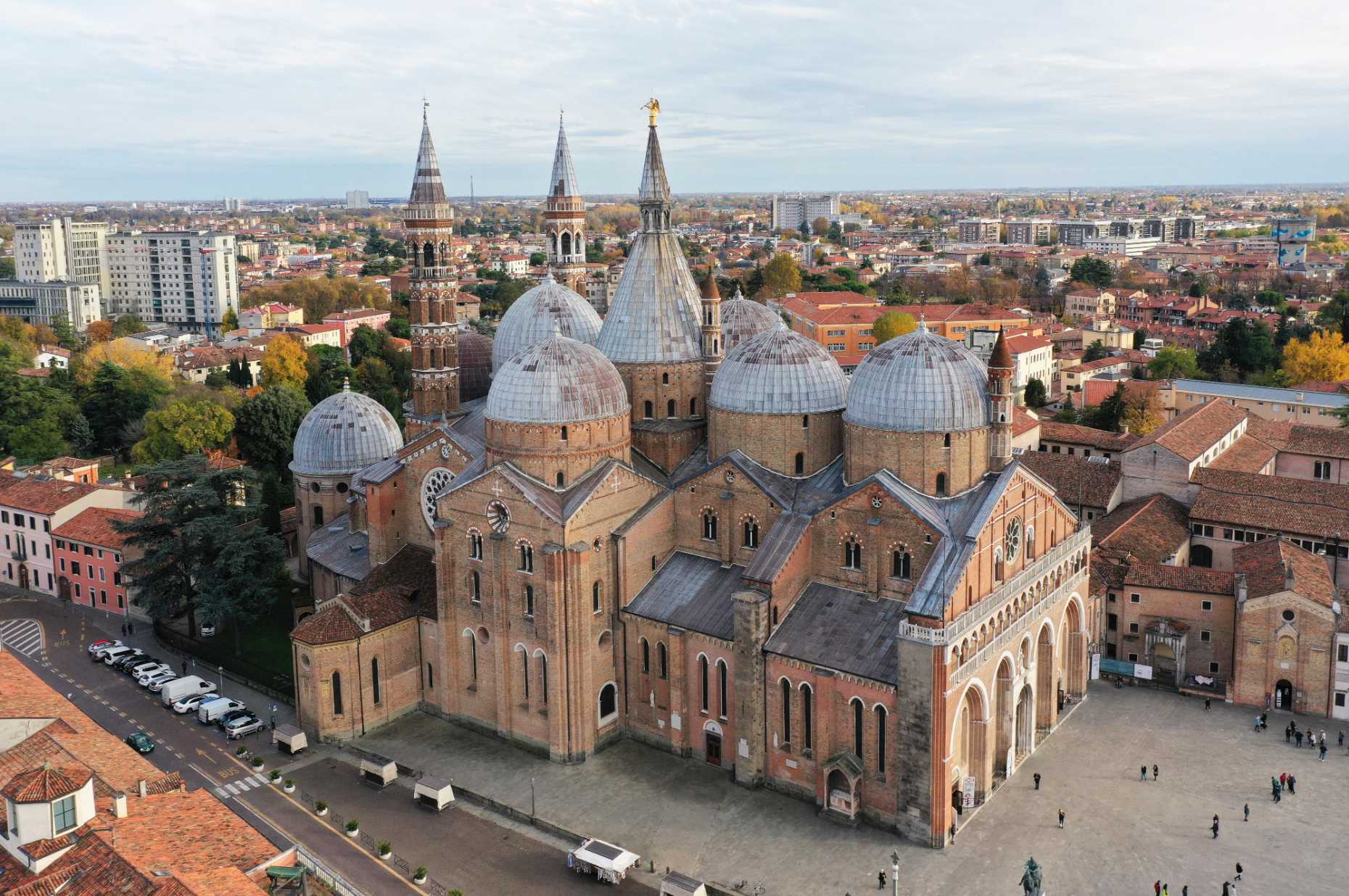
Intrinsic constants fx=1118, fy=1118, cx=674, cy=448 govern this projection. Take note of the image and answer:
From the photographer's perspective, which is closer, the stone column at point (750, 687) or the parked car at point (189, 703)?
the stone column at point (750, 687)

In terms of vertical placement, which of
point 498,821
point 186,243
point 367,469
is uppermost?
point 186,243

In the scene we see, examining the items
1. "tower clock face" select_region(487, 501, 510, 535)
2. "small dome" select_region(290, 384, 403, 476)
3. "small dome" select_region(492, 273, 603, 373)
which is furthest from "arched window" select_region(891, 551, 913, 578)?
"small dome" select_region(290, 384, 403, 476)

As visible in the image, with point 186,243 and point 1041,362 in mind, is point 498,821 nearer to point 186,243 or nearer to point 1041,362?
point 1041,362

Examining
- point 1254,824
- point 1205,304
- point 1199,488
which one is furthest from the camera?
point 1205,304

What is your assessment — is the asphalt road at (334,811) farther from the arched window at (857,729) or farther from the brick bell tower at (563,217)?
the brick bell tower at (563,217)

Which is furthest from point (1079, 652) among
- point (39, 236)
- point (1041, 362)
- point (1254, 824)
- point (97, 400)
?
point (39, 236)

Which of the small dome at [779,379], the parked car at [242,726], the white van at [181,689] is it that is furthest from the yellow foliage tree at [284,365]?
the small dome at [779,379]

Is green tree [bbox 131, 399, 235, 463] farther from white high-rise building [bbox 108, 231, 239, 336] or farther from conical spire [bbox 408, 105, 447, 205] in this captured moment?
white high-rise building [bbox 108, 231, 239, 336]
